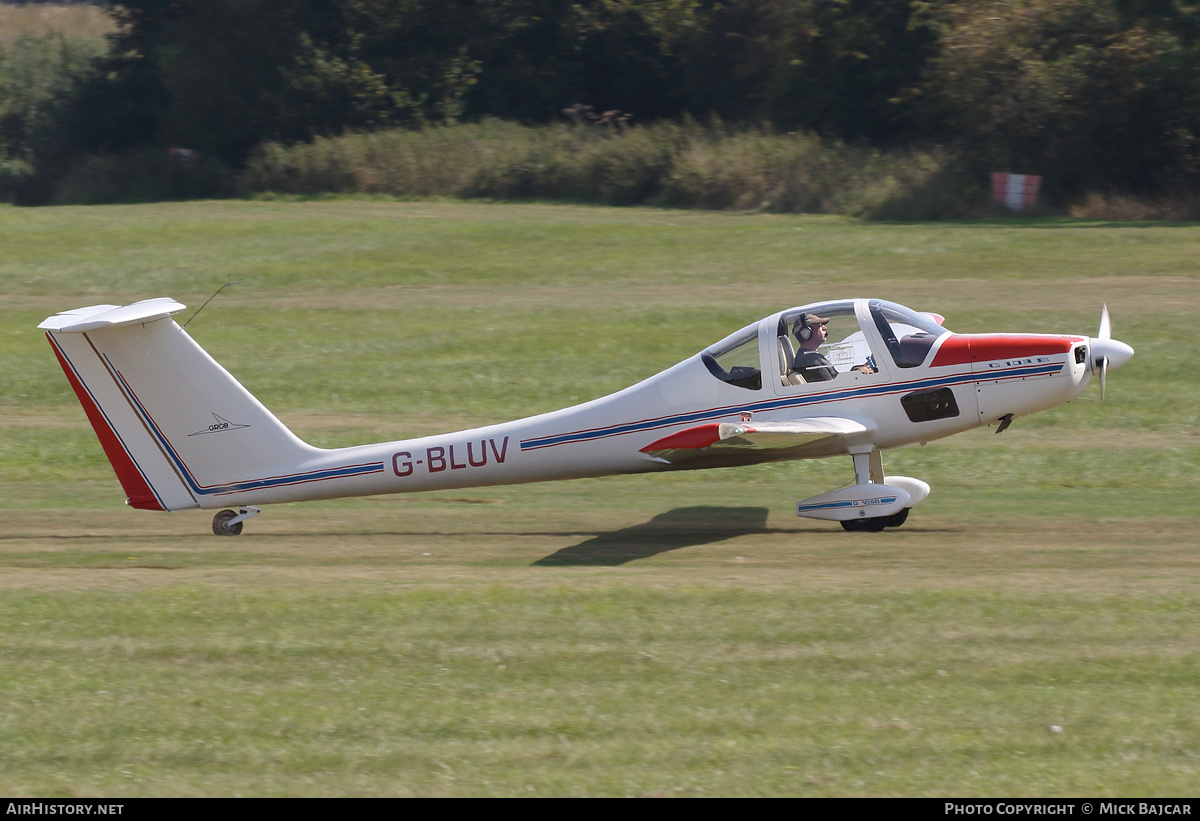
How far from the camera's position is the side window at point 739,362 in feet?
40.7

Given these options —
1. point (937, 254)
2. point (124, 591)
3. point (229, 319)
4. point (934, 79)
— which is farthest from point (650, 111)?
point (124, 591)

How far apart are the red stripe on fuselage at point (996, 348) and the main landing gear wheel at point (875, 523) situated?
153 cm

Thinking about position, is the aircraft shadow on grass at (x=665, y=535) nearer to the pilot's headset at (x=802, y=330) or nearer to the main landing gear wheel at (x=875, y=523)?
the main landing gear wheel at (x=875, y=523)

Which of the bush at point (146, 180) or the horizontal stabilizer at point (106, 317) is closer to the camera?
the horizontal stabilizer at point (106, 317)

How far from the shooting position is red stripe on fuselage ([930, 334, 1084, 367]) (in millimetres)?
11953

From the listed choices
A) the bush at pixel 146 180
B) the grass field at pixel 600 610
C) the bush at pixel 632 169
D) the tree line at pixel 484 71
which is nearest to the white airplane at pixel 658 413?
the grass field at pixel 600 610

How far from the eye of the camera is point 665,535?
12.4 m

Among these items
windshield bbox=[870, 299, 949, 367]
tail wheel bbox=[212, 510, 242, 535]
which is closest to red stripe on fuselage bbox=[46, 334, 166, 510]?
tail wheel bbox=[212, 510, 242, 535]

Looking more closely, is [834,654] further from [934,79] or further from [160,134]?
[160,134]

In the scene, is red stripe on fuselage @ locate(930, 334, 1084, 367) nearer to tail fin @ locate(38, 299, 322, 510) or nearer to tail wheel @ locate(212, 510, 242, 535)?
tail fin @ locate(38, 299, 322, 510)

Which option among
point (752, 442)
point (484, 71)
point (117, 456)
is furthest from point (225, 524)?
point (484, 71)

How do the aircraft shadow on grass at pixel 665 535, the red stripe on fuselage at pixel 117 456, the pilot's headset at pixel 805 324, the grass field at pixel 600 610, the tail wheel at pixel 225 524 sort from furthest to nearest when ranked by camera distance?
the tail wheel at pixel 225 524 → the pilot's headset at pixel 805 324 → the red stripe on fuselage at pixel 117 456 → the aircraft shadow on grass at pixel 665 535 → the grass field at pixel 600 610

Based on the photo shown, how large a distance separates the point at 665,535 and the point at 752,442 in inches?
57.3

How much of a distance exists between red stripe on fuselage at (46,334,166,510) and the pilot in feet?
21.0
